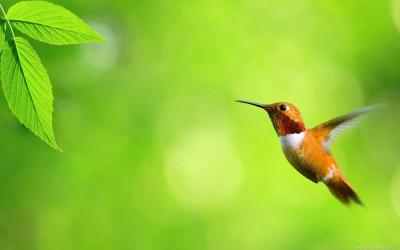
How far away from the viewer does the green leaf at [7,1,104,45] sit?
57cm

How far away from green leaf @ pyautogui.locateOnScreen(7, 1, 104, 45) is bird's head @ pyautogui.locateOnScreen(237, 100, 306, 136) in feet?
0.63

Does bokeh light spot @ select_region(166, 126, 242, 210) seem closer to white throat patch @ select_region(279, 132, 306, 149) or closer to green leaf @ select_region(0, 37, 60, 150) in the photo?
white throat patch @ select_region(279, 132, 306, 149)

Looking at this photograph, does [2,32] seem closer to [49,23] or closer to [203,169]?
[49,23]

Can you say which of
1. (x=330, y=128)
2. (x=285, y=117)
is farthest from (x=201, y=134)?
(x=285, y=117)

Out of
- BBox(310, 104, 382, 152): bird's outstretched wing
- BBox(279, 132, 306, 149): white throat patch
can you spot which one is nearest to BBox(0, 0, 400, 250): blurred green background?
BBox(310, 104, 382, 152): bird's outstretched wing

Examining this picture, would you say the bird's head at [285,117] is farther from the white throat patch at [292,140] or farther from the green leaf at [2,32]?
the green leaf at [2,32]

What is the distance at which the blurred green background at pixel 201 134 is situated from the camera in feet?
16.7

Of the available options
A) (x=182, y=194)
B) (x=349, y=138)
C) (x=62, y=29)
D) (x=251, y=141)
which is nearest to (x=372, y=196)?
(x=349, y=138)

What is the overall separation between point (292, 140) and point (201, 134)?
533 cm

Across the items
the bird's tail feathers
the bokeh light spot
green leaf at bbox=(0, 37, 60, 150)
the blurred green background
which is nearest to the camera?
green leaf at bbox=(0, 37, 60, 150)

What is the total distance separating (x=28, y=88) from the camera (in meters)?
0.55

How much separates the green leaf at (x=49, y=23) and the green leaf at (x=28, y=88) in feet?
0.06

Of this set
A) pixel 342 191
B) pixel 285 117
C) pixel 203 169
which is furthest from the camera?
pixel 203 169

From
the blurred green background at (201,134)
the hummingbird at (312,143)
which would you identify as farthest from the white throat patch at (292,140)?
the blurred green background at (201,134)
